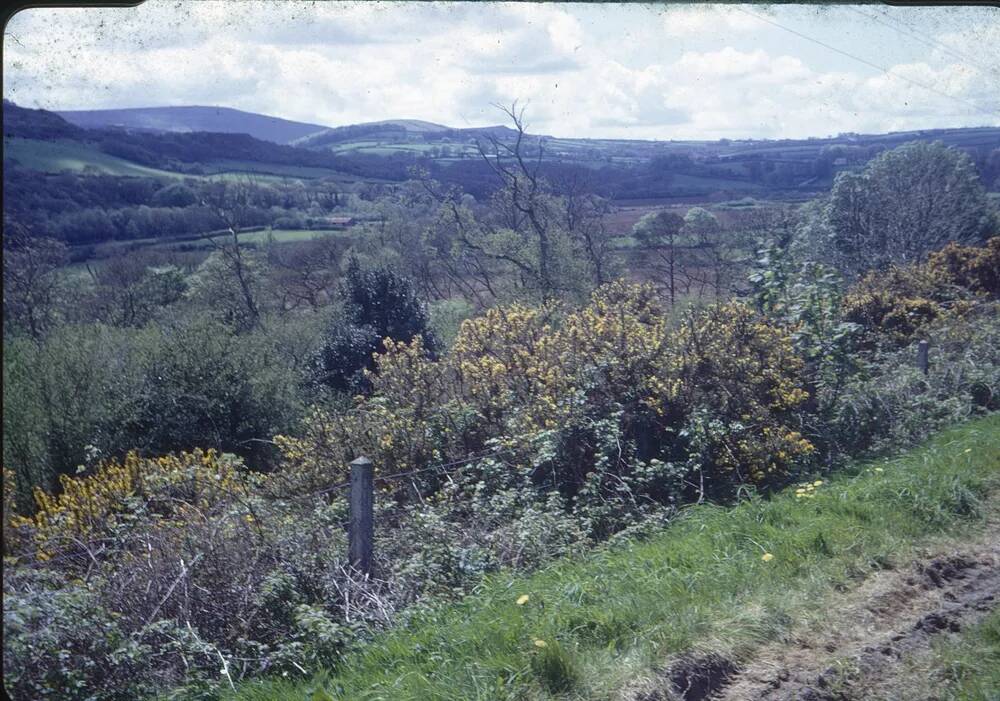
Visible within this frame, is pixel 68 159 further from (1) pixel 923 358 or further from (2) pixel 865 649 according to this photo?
(2) pixel 865 649

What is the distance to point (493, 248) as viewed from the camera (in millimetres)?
19984

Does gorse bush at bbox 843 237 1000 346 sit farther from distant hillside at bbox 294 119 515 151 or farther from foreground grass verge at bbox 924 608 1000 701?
foreground grass verge at bbox 924 608 1000 701

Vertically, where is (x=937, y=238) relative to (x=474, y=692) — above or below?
above

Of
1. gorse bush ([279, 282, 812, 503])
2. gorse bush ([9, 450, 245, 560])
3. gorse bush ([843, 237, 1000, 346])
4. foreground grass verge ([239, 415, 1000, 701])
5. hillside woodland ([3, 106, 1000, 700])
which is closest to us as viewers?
foreground grass verge ([239, 415, 1000, 701])

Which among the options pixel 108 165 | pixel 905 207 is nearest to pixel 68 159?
pixel 108 165

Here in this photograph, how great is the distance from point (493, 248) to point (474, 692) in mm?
16943

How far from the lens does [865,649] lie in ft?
A: 12.1

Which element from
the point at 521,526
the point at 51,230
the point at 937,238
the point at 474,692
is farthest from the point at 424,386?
the point at 937,238

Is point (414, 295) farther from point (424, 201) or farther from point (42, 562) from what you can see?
point (42, 562)

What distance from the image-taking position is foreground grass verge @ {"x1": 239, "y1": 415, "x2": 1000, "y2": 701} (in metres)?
3.64

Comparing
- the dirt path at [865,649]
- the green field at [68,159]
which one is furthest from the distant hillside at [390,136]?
the dirt path at [865,649]

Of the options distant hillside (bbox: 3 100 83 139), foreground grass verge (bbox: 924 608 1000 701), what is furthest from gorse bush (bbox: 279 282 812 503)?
distant hillside (bbox: 3 100 83 139)

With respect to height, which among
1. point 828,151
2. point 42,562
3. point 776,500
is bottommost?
point 42,562

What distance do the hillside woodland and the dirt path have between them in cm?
183
